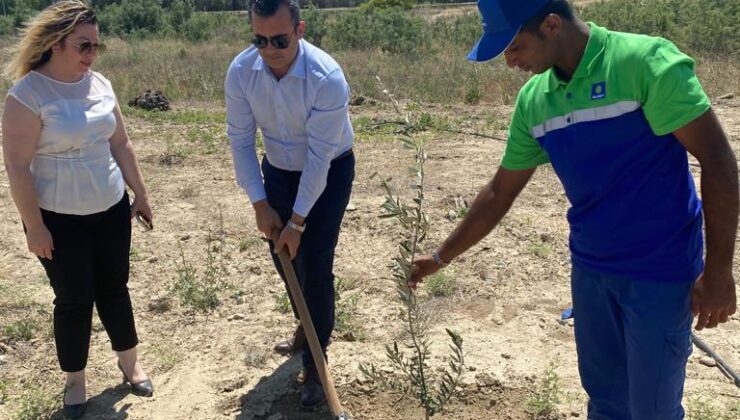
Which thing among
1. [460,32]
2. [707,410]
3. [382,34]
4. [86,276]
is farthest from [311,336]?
[460,32]

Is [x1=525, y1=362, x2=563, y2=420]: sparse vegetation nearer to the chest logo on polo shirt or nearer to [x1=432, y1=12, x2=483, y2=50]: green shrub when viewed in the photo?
the chest logo on polo shirt

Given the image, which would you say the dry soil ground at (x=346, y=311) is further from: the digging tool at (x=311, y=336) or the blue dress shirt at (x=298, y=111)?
the blue dress shirt at (x=298, y=111)

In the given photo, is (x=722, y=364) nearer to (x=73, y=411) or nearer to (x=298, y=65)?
(x=298, y=65)

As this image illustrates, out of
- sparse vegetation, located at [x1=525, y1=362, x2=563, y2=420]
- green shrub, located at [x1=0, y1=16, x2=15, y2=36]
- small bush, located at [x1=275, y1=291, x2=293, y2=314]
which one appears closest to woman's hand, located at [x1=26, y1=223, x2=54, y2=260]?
small bush, located at [x1=275, y1=291, x2=293, y2=314]

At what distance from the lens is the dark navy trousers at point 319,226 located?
3006 mm

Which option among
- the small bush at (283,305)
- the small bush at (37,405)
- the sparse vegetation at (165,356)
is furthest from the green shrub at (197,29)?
the small bush at (37,405)

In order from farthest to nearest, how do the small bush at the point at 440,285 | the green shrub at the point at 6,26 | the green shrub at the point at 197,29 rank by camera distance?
the green shrub at the point at 6,26, the green shrub at the point at 197,29, the small bush at the point at 440,285

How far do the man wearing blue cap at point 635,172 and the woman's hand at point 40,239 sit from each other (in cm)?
187

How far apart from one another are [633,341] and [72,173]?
2.22 m

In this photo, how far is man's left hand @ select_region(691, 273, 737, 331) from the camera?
6.20 feet

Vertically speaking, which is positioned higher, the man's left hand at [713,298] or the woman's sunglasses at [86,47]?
the woman's sunglasses at [86,47]

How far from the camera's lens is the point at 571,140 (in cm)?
197

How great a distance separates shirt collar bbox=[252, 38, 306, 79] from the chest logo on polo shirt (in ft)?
4.01

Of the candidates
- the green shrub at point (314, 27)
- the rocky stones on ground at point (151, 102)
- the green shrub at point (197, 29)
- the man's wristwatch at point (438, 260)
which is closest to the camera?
the man's wristwatch at point (438, 260)
